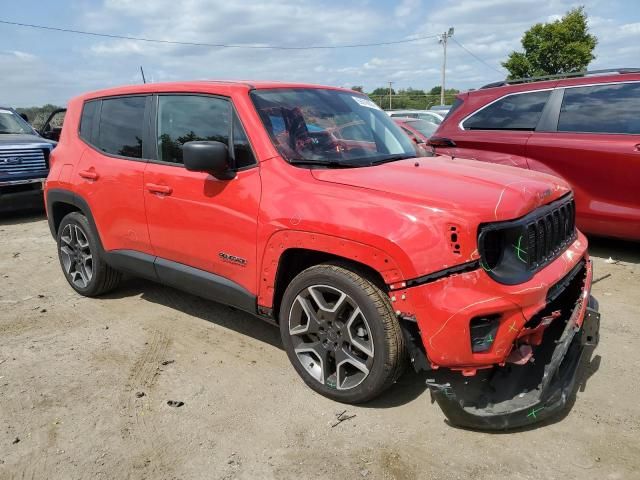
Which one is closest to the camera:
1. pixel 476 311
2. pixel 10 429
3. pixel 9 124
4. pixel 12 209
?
pixel 476 311

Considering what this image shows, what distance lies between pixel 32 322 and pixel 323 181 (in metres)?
2.96

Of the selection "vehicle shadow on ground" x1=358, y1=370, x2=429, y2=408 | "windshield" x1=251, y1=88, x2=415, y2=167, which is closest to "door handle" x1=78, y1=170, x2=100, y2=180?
"windshield" x1=251, y1=88, x2=415, y2=167

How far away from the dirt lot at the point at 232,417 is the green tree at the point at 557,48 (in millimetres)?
32220

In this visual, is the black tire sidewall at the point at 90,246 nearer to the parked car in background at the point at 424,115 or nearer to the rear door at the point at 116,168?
the rear door at the point at 116,168

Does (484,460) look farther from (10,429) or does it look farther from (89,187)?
(89,187)

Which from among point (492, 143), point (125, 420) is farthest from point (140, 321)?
point (492, 143)

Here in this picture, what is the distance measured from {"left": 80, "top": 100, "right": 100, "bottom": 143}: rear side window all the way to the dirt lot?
158cm

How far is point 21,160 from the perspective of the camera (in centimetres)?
879

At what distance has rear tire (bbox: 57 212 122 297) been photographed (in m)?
4.55

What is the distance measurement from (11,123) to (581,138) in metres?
9.70

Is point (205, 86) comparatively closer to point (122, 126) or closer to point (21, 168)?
point (122, 126)

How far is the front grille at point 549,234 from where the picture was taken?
266cm

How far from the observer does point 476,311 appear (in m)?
2.40

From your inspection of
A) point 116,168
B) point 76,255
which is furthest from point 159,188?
point 76,255
